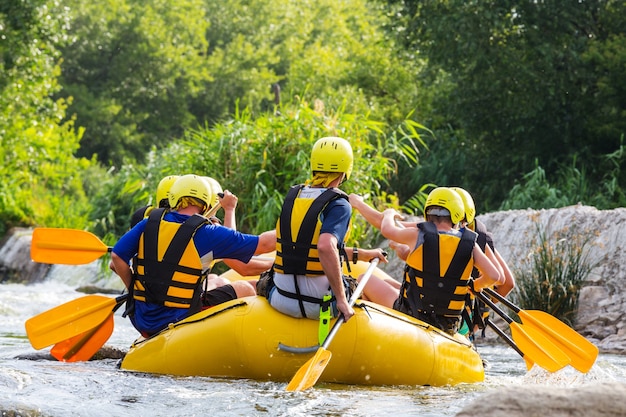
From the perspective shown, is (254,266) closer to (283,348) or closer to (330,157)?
(283,348)

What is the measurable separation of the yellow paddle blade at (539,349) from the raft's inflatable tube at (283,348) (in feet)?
2.59

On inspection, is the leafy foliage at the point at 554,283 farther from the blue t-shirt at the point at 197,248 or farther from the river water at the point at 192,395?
the blue t-shirt at the point at 197,248

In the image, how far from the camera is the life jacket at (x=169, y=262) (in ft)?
18.0

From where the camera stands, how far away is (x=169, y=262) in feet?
18.1

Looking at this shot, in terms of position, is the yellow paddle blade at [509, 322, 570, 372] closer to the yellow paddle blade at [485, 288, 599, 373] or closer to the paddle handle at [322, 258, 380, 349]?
the yellow paddle blade at [485, 288, 599, 373]

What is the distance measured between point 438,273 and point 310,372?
4.06ft

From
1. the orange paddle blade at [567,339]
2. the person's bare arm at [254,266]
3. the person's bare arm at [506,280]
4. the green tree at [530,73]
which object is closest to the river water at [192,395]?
the orange paddle blade at [567,339]

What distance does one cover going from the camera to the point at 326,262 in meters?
5.07

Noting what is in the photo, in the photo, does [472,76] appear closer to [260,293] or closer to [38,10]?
[38,10]

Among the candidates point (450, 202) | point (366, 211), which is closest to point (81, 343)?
point (366, 211)

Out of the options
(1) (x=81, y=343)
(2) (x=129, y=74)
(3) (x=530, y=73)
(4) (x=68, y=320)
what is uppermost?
(3) (x=530, y=73)

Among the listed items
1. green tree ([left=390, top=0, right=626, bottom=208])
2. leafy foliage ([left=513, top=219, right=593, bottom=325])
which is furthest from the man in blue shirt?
green tree ([left=390, top=0, right=626, bottom=208])

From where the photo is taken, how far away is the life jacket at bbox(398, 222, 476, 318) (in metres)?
5.71

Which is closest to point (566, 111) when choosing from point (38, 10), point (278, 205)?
point (278, 205)
